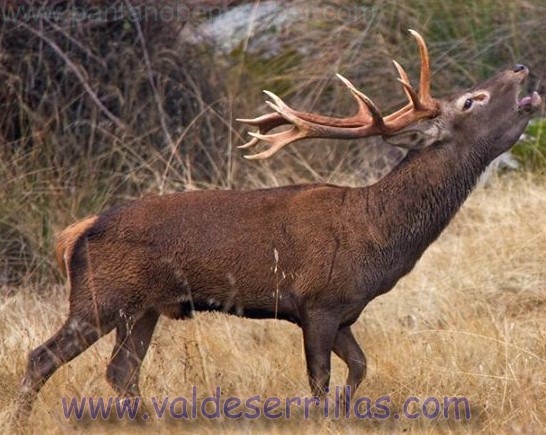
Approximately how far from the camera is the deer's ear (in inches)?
271

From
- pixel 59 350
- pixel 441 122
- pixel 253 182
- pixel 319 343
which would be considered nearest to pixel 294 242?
pixel 319 343

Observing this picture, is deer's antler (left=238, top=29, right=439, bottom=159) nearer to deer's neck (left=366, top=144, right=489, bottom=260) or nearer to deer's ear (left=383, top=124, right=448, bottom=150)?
deer's ear (left=383, top=124, right=448, bottom=150)

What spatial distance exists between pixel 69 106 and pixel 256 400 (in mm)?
4650

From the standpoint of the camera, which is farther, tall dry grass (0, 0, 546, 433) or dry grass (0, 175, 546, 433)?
tall dry grass (0, 0, 546, 433)

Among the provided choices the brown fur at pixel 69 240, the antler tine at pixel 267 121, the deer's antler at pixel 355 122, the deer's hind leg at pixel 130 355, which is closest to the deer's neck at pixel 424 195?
the deer's antler at pixel 355 122

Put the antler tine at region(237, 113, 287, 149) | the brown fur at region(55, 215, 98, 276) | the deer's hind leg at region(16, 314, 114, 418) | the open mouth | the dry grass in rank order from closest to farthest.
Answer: the dry grass → the deer's hind leg at region(16, 314, 114, 418) → the brown fur at region(55, 215, 98, 276) → the open mouth → the antler tine at region(237, 113, 287, 149)

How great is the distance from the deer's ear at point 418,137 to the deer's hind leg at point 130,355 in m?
1.38

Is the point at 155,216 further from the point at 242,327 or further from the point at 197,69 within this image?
the point at 197,69

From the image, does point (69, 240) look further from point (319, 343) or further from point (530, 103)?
point (530, 103)

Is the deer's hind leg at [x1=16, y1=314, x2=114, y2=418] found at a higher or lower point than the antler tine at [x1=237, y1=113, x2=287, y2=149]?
lower

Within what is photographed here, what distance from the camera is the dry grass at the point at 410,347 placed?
6324mm

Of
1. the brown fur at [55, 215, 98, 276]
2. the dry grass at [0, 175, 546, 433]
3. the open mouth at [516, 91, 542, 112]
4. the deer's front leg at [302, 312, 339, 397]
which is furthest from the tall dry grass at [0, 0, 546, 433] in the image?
the open mouth at [516, 91, 542, 112]

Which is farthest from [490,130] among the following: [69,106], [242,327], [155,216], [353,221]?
[69,106]

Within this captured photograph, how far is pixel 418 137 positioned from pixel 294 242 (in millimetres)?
783
